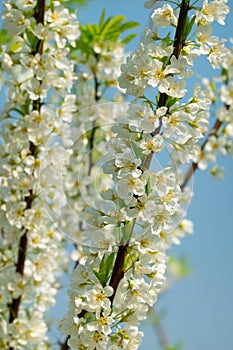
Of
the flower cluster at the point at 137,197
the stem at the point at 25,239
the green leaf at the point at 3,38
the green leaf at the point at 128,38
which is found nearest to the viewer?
the flower cluster at the point at 137,197

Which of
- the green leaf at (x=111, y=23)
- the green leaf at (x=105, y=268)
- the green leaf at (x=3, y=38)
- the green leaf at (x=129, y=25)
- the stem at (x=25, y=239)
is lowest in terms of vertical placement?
the green leaf at (x=105, y=268)

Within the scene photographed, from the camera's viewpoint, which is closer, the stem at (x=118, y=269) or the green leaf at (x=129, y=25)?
the stem at (x=118, y=269)

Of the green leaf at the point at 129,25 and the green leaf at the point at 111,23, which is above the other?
the green leaf at the point at 111,23

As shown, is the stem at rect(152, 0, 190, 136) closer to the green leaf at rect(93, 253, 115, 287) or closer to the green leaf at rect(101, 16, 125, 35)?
the green leaf at rect(93, 253, 115, 287)

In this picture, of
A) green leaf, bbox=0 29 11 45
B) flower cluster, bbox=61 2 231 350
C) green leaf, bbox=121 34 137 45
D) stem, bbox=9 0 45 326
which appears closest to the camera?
flower cluster, bbox=61 2 231 350

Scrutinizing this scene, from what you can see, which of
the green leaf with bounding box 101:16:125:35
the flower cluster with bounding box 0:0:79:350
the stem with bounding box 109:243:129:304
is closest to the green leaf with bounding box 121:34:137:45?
the green leaf with bounding box 101:16:125:35

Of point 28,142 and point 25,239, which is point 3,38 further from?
point 25,239

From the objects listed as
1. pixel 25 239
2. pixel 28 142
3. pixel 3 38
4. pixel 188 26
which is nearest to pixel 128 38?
pixel 3 38

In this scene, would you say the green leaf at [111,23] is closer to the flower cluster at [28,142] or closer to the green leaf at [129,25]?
the green leaf at [129,25]

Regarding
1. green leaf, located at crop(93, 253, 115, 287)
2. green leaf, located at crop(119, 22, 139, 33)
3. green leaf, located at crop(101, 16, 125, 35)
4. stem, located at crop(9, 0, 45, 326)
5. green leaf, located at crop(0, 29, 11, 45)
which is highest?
green leaf, located at crop(101, 16, 125, 35)

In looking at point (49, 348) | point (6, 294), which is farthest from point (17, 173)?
point (49, 348)

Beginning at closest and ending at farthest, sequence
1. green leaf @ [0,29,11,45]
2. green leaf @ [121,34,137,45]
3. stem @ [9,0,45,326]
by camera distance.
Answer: stem @ [9,0,45,326], green leaf @ [0,29,11,45], green leaf @ [121,34,137,45]


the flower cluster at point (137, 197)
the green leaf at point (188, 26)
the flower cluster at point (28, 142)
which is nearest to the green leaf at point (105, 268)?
the flower cluster at point (137, 197)
